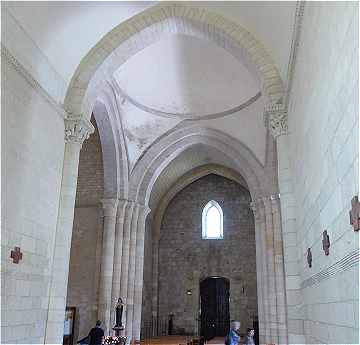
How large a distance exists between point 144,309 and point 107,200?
7.11m

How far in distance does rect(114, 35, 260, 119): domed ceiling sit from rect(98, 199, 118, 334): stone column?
3.80 m

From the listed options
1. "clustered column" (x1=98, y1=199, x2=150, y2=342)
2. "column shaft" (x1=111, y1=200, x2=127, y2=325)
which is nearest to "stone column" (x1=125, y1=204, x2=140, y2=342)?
"clustered column" (x1=98, y1=199, x2=150, y2=342)

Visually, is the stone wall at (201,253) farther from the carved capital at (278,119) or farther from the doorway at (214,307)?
the carved capital at (278,119)

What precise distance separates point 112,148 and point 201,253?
895 cm

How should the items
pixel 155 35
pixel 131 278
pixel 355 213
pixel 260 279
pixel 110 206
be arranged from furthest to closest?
pixel 260 279 → pixel 131 278 → pixel 110 206 → pixel 155 35 → pixel 355 213

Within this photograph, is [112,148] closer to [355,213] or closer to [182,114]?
[182,114]

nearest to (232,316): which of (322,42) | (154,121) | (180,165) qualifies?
(180,165)

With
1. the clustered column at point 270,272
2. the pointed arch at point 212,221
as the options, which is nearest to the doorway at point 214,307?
the pointed arch at point 212,221

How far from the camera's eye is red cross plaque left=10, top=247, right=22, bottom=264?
6.26 m

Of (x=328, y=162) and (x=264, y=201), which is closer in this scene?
(x=328, y=162)

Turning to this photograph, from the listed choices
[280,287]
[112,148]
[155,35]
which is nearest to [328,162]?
[155,35]

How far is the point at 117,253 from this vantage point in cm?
1439

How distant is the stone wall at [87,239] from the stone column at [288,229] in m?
8.52

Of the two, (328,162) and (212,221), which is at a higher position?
(212,221)
